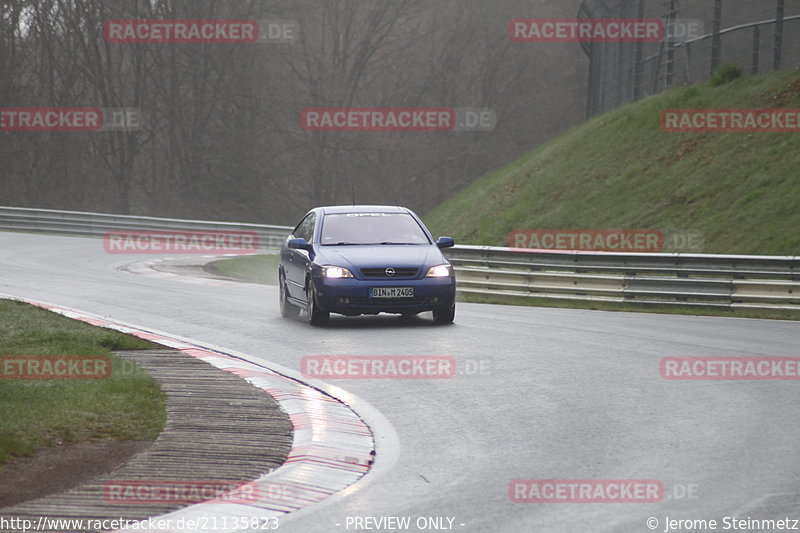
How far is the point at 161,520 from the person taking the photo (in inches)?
221

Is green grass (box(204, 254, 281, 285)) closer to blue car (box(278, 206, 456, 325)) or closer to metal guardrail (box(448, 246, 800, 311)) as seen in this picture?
metal guardrail (box(448, 246, 800, 311))

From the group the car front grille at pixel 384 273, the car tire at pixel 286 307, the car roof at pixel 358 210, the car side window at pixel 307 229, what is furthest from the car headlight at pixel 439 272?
the car tire at pixel 286 307

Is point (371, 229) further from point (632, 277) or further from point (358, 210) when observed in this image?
point (632, 277)

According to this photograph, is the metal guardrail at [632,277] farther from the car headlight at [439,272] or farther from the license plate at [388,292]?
the license plate at [388,292]

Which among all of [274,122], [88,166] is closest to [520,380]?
[88,166]

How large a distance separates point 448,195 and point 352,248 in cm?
4920

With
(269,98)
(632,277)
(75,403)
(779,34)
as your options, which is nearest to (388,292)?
(632,277)

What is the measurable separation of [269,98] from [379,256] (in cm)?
4700

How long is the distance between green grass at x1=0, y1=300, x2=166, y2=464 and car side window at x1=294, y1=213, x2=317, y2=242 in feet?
13.5

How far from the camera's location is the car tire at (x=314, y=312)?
1437cm

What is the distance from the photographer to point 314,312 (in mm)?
14406

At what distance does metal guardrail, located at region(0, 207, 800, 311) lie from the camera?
1700cm

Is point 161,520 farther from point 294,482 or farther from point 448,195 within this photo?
point 448,195

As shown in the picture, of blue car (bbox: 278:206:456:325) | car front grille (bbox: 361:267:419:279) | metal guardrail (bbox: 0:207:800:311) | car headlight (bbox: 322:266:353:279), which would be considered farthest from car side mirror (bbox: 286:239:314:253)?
metal guardrail (bbox: 0:207:800:311)
